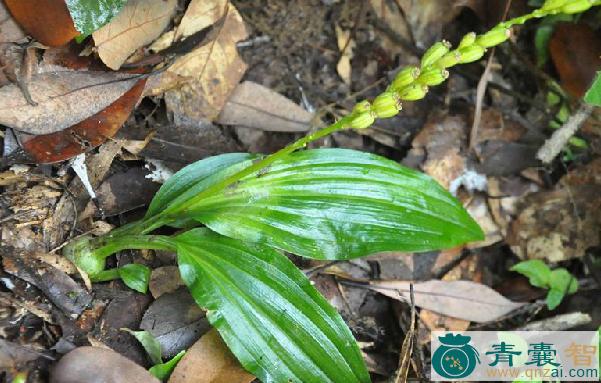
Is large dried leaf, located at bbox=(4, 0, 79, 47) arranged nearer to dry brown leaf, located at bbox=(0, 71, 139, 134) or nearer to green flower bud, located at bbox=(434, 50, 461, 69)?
dry brown leaf, located at bbox=(0, 71, 139, 134)

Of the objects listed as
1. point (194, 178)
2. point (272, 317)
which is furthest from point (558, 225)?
point (194, 178)

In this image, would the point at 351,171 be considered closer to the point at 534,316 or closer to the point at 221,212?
the point at 221,212

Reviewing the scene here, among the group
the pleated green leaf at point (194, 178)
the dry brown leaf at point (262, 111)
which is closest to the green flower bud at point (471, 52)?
the pleated green leaf at point (194, 178)

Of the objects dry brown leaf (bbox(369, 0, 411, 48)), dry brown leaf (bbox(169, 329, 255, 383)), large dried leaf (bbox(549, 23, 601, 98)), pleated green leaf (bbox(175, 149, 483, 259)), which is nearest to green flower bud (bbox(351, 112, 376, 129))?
pleated green leaf (bbox(175, 149, 483, 259))

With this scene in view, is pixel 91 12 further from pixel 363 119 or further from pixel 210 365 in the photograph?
pixel 210 365

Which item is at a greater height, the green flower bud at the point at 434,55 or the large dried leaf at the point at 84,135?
the green flower bud at the point at 434,55

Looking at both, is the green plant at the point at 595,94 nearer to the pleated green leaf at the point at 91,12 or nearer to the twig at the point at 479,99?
the twig at the point at 479,99
